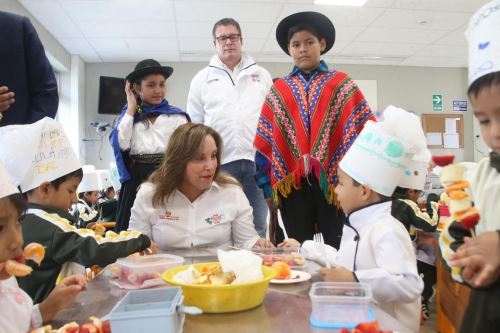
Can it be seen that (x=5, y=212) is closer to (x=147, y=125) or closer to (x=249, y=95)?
(x=147, y=125)

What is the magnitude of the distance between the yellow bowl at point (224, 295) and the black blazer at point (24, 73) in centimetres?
154

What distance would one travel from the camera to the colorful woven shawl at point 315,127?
86.5 inches

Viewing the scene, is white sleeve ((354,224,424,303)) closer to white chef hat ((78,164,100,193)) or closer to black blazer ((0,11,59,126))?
black blazer ((0,11,59,126))

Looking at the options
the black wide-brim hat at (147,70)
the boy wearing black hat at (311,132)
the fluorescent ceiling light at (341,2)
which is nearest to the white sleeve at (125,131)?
the black wide-brim hat at (147,70)

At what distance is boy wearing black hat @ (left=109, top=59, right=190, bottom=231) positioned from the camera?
2795 mm

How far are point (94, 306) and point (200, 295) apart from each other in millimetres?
290

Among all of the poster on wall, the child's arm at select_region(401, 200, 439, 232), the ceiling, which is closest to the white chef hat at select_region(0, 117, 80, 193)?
the child's arm at select_region(401, 200, 439, 232)

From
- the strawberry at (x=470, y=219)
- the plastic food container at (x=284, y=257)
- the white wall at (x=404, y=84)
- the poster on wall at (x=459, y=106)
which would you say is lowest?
the plastic food container at (x=284, y=257)

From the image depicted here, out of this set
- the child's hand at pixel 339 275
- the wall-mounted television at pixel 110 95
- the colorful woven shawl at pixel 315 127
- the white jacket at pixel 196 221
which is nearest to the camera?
the child's hand at pixel 339 275

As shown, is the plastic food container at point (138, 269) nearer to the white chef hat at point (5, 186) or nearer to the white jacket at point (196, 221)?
the white chef hat at point (5, 186)

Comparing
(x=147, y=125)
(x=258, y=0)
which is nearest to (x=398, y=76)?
(x=258, y=0)

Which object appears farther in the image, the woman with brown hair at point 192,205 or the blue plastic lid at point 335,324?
the woman with brown hair at point 192,205

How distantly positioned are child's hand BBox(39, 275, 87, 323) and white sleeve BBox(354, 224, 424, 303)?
74 cm

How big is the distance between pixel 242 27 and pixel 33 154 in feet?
16.1
